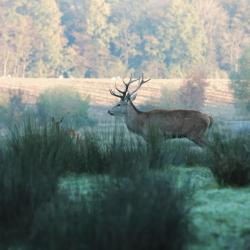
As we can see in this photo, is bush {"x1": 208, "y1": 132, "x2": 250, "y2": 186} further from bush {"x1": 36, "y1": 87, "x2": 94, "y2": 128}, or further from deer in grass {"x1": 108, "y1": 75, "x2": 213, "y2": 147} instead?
bush {"x1": 36, "y1": 87, "x2": 94, "y2": 128}

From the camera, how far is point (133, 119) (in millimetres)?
15250

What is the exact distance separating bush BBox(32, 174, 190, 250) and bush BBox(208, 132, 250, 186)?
238 cm

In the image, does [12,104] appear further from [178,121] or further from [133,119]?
[178,121]

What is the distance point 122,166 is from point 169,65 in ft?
311

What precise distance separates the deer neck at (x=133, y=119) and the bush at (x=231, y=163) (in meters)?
6.27

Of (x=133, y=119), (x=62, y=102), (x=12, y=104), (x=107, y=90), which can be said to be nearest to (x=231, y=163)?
(x=133, y=119)

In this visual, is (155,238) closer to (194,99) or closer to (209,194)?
(209,194)

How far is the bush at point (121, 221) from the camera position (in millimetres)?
4711

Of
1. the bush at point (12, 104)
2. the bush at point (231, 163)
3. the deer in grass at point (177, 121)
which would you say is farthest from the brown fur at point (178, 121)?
the bush at point (12, 104)

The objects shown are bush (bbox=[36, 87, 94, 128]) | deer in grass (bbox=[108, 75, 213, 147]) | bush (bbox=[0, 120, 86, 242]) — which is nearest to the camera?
bush (bbox=[0, 120, 86, 242])

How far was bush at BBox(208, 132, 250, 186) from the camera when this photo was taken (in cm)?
770

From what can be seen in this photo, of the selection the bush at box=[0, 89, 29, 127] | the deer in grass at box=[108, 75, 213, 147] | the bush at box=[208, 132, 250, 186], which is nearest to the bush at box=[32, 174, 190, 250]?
the bush at box=[208, 132, 250, 186]

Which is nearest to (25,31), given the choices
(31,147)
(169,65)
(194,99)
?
(169,65)

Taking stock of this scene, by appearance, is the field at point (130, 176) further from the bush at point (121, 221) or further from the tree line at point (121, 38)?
the tree line at point (121, 38)
